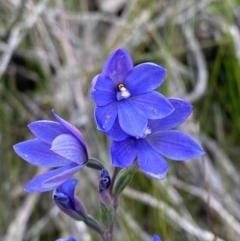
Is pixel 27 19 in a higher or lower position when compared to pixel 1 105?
higher

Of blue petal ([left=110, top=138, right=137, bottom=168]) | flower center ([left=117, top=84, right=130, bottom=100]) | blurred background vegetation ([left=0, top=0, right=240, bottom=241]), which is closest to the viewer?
blue petal ([left=110, top=138, right=137, bottom=168])

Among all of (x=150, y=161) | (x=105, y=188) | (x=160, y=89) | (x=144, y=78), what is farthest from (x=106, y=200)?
(x=160, y=89)

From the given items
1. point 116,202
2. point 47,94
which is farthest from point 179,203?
point 116,202

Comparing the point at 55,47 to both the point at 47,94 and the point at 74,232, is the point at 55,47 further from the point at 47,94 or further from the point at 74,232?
the point at 74,232

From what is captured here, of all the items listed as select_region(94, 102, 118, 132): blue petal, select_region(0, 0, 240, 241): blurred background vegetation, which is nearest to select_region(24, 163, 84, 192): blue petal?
select_region(94, 102, 118, 132): blue petal

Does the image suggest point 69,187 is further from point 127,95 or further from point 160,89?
point 160,89

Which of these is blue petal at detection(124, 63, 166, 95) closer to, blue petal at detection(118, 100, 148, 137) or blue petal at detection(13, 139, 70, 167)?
blue petal at detection(118, 100, 148, 137)
